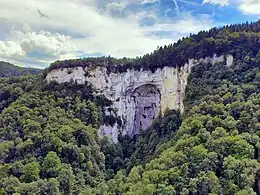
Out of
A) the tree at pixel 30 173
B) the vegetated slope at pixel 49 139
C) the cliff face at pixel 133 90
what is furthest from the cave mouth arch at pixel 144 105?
the tree at pixel 30 173

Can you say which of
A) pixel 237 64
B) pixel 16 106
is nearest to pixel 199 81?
pixel 237 64

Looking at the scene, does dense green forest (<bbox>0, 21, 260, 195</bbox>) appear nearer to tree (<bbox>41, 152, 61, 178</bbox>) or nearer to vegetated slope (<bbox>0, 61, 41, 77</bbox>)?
tree (<bbox>41, 152, 61, 178</bbox>)

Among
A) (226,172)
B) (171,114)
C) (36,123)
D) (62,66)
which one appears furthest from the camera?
(62,66)

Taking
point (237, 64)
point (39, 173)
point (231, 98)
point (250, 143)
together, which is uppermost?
point (237, 64)

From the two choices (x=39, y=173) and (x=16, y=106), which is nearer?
(x=39, y=173)

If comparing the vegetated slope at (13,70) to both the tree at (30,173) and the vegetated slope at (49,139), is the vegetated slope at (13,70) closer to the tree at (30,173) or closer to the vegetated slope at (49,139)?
the vegetated slope at (49,139)

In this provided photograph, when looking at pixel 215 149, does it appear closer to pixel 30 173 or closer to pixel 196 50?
pixel 30 173

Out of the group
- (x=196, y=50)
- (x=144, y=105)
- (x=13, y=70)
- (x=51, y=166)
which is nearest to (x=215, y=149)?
(x=51, y=166)

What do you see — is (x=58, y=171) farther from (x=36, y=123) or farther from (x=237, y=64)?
(x=237, y=64)
